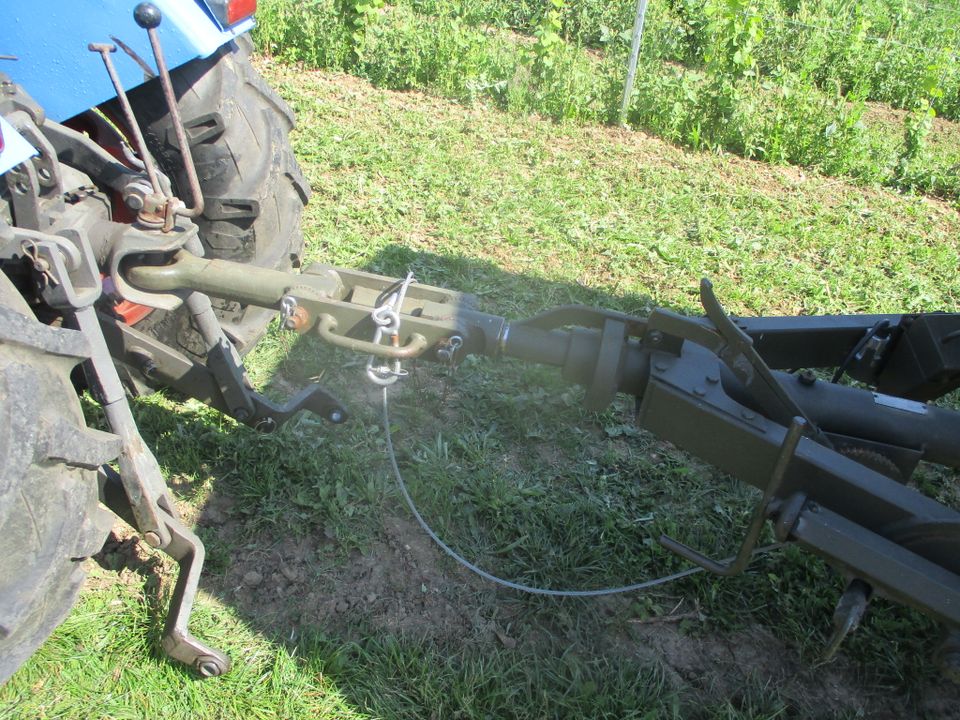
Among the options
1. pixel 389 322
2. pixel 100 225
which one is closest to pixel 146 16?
pixel 100 225

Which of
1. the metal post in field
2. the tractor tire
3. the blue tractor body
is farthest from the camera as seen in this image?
the metal post in field

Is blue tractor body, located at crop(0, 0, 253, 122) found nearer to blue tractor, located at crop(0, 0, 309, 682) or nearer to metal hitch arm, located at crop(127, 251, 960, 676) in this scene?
blue tractor, located at crop(0, 0, 309, 682)

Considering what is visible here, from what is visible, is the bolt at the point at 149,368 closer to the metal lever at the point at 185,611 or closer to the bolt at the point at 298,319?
the metal lever at the point at 185,611

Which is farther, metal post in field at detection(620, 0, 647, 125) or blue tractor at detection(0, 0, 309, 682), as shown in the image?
metal post in field at detection(620, 0, 647, 125)

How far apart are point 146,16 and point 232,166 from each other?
31.7 inches

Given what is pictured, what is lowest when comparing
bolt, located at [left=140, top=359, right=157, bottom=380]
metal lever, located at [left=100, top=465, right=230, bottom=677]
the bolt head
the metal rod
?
metal lever, located at [left=100, top=465, right=230, bottom=677]

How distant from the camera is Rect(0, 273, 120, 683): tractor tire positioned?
60.7 inches

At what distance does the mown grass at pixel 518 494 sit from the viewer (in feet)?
7.57

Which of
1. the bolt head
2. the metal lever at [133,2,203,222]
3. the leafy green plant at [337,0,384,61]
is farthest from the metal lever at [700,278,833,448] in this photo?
the leafy green plant at [337,0,384,61]

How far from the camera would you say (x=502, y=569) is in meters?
2.65

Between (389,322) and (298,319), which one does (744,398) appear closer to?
(389,322)

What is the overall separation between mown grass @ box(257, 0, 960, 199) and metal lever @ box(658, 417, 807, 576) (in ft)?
13.7

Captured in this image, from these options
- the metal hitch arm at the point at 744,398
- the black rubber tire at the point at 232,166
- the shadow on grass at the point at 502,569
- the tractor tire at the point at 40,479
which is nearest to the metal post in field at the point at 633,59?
the shadow on grass at the point at 502,569

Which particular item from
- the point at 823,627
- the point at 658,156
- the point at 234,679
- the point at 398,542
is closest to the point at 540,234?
the point at 658,156
